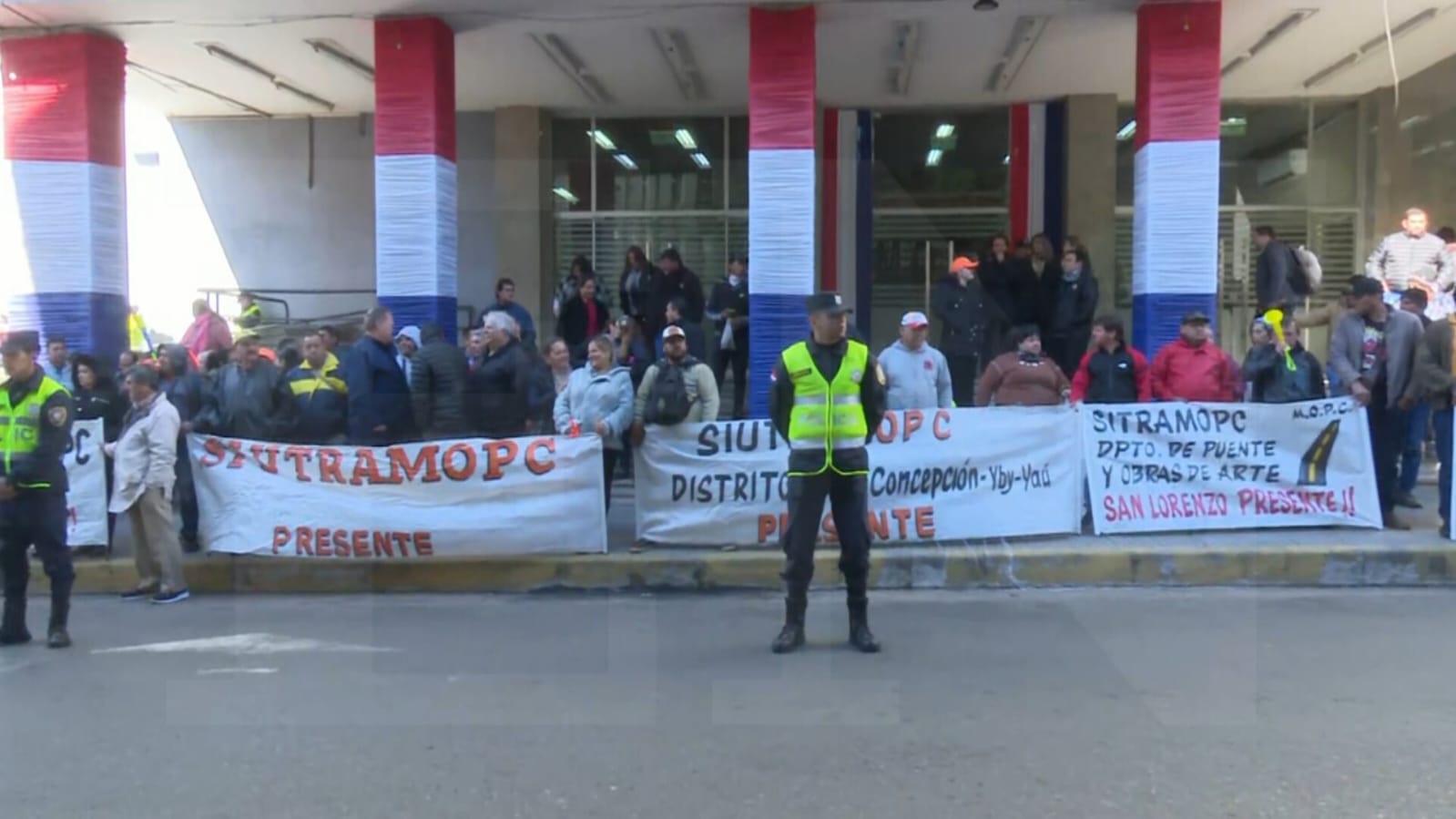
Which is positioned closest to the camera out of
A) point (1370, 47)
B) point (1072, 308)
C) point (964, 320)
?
point (964, 320)

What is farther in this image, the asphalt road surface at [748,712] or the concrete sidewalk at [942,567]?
the concrete sidewalk at [942,567]

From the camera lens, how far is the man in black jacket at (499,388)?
997 centimetres

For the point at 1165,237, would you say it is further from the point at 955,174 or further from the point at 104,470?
the point at 104,470

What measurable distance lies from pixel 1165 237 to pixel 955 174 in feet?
18.6

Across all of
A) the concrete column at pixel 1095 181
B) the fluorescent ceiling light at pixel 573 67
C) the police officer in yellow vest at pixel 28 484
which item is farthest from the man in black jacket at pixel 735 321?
the police officer in yellow vest at pixel 28 484

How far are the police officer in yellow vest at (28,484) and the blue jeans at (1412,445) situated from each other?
9.58m

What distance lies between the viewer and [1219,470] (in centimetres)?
955

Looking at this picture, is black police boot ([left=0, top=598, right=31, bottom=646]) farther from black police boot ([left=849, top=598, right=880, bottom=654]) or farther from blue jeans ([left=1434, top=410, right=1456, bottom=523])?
blue jeans ([left=1434, top=410, right=1456, bottom=523])

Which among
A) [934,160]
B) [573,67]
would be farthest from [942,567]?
[934,160]

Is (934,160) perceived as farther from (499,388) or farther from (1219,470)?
(499,388)

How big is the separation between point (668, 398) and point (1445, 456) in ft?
18.4

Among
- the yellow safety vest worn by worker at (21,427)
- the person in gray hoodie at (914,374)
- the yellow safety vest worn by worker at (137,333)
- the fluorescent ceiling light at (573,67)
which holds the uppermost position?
the fluorescent ceiling light at (573,67)

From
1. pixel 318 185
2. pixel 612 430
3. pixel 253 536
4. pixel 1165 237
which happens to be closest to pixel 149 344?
pixel 318 185

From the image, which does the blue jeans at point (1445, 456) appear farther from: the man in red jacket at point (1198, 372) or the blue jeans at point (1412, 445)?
the man in red jacket at point (1198, 372)
